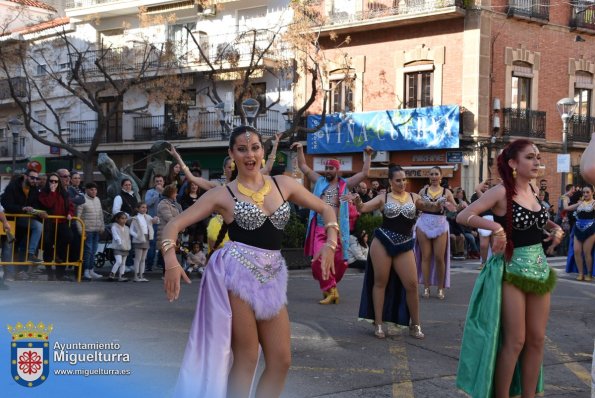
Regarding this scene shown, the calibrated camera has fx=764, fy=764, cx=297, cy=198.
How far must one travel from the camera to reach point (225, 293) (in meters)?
4.67

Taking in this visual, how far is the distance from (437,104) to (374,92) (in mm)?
2998

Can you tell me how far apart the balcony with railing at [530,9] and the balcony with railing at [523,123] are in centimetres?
356

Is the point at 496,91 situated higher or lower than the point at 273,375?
higher

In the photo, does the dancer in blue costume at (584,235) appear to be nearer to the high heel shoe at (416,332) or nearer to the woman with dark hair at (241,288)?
the high heel shoe at (416,332)

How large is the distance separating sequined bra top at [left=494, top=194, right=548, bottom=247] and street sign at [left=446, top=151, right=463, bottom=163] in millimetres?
22713

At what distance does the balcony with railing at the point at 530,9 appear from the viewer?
2855 centimetres

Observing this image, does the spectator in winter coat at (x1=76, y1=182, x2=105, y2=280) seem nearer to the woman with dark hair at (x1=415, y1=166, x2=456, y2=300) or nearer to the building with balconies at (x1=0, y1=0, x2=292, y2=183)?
the woman with dark hair at (x1=415, y1=166, x2=456, y2=300)

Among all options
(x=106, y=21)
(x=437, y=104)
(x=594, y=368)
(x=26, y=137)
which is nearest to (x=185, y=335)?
(x=594, y=368)

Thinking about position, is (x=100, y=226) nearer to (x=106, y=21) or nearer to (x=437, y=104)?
(x=437, y=104)

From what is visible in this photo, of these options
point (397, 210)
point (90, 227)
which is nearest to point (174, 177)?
point (90, 227)

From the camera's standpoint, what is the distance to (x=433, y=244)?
1127 centimetres

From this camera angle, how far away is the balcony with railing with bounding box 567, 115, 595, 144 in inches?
1177

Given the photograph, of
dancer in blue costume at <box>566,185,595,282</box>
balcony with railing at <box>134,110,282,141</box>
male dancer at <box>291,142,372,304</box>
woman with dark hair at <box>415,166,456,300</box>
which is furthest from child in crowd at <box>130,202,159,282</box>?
balcony with railing at <box>134,110,282,141</box>

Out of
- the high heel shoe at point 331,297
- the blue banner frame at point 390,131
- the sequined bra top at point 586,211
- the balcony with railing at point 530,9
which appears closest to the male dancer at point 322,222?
the high heel shoe at point 331,297
